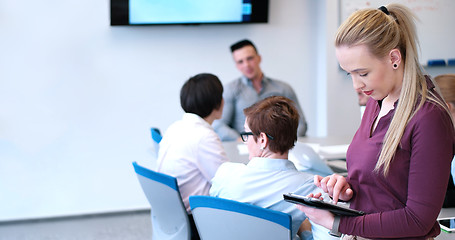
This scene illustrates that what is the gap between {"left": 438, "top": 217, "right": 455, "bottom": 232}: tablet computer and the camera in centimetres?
163

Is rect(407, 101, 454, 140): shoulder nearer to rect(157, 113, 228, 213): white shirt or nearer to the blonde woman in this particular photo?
the blonde woman

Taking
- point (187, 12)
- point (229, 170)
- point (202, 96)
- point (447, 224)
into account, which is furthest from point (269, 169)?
point (187, 12)

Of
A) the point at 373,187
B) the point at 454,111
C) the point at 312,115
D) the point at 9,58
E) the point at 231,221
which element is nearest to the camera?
the point at 373,187

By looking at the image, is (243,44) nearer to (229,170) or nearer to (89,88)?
(89,88)

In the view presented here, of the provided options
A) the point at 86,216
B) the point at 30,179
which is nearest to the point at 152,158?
the point at 86,216

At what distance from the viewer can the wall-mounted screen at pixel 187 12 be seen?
14.1ft

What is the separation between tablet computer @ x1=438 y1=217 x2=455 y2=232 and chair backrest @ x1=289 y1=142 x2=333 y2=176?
0.86 meters

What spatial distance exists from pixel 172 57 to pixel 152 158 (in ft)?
3.08

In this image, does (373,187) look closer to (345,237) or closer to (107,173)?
(345,237)

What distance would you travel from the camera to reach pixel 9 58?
418cm

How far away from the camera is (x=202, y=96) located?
8.85 feet

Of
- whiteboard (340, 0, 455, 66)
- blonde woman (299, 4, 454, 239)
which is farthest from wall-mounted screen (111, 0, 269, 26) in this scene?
blonde woman (299, 4, 454, 239)

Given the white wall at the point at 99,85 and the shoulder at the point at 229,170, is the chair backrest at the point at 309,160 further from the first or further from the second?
the white wall at the point at 99,85

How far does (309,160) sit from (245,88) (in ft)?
5.68
